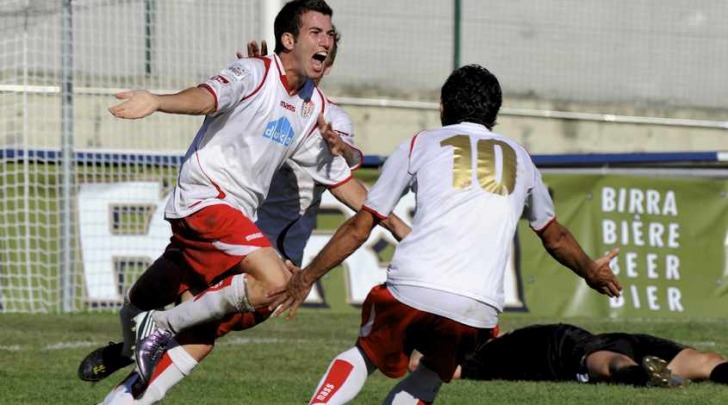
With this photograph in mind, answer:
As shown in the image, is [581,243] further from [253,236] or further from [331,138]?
[253,236]

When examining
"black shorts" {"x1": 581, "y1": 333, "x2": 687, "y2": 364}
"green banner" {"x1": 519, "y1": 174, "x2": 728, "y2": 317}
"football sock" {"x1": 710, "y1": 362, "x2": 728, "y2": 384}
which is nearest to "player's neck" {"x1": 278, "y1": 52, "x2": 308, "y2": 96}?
"black shorts" {"x1": 581, "y1": 333, "x2": 687, "y2": 364}

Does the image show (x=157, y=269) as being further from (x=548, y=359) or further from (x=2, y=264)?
(x=2, y=264)

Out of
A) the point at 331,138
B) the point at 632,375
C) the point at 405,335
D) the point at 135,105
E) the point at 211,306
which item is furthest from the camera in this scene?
the point at 632,375

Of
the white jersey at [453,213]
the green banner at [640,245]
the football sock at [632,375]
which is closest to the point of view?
the white jersey at [453,213]

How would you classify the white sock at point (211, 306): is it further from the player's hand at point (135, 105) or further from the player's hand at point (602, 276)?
the player's hand at point (602, 276)

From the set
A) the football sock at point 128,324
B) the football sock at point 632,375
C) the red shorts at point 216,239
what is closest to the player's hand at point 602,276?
the red shorts at point 216,239

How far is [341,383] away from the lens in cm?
651

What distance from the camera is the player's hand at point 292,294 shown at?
682 centimetres

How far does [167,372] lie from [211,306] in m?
0.41

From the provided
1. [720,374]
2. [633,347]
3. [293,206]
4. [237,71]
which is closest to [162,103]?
[237,71]

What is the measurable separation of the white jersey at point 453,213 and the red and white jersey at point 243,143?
1.38 m

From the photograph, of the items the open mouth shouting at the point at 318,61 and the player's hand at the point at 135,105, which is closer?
the player's hand at the point at 135,105

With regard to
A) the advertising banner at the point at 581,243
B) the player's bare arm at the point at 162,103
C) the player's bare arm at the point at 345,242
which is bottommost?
the advertising banner at the point at 581,243

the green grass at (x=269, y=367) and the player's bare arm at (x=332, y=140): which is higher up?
the player's bare arm at (x=332, y=140)
